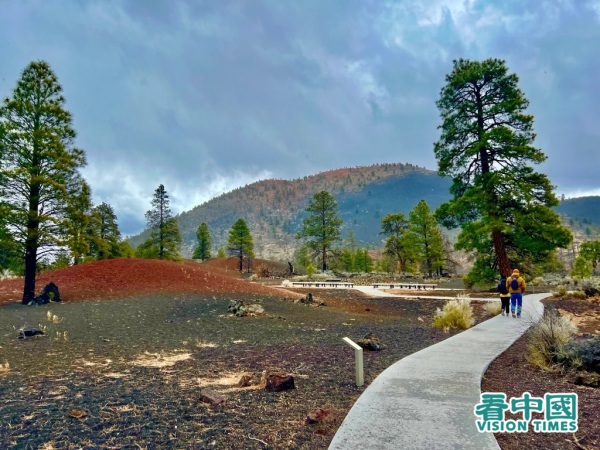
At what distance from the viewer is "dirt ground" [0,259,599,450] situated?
455 centimetres

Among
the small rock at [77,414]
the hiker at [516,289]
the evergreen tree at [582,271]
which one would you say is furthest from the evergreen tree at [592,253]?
the small rock at [77,414]

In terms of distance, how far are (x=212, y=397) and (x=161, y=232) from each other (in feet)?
169

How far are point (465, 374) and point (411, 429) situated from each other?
8.87 ft

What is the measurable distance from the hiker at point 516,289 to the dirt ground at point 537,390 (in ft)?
10.4

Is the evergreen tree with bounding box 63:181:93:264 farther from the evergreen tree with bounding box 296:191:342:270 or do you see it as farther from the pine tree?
the pine tree

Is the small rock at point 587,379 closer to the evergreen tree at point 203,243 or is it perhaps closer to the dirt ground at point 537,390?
the dirt ground at point 537,390

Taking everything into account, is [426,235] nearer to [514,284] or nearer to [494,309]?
[494,309]

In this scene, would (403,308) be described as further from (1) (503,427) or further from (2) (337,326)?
(1) (503,427)

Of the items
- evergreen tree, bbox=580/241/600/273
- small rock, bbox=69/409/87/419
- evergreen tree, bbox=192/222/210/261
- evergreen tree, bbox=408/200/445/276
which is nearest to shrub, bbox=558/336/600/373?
small rock, bbox=69/409/87/419

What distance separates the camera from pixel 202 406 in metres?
5.45

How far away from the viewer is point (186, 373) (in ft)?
24.5

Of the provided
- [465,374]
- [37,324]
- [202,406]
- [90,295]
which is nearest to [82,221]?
[90,295]

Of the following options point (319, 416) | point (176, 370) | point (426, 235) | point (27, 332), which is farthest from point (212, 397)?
point (426, 235)

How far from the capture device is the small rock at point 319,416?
4.79 meters
